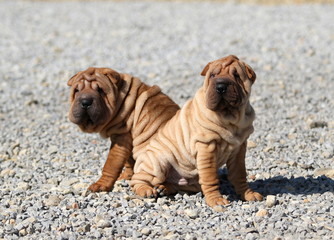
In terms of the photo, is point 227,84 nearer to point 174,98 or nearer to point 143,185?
point 143,185

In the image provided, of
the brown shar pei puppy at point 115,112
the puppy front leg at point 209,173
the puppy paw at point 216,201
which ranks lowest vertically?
the puppy paw at point 216,201

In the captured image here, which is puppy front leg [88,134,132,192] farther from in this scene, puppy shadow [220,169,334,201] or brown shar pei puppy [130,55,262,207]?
puppy shadow [220,169,334,201]

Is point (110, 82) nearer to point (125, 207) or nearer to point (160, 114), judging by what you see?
point (160, 114)

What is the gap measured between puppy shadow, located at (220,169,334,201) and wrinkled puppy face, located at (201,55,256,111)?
1.06 m

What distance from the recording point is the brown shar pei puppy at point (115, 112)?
6448 millimetres

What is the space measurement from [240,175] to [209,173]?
44 cm

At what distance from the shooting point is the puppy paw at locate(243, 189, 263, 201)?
20.6 ft

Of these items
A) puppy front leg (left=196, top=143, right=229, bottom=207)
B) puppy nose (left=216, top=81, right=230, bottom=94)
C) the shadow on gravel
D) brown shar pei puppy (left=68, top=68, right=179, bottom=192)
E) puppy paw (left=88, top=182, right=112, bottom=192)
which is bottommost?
puppy paw (left=88, top=182, right=112, bottom=192)

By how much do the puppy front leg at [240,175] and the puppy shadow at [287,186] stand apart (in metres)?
0.13

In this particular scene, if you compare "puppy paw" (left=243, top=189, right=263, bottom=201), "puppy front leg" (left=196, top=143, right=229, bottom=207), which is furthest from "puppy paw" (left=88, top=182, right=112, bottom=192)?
"puppy paw" (left=243, top=189, right=263, bottom=201)

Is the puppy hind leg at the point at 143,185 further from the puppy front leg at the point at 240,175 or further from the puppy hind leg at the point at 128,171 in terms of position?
the puppy front leg at the point at 240,175

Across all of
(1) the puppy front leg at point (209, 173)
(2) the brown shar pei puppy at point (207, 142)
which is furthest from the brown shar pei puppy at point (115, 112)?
(1) the puppy front leg at point (209, 173)

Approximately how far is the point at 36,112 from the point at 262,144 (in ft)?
12.2

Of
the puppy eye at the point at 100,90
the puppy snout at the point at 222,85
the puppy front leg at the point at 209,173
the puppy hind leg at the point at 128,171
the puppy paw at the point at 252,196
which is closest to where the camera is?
the puppy snout at the point at 222,85
